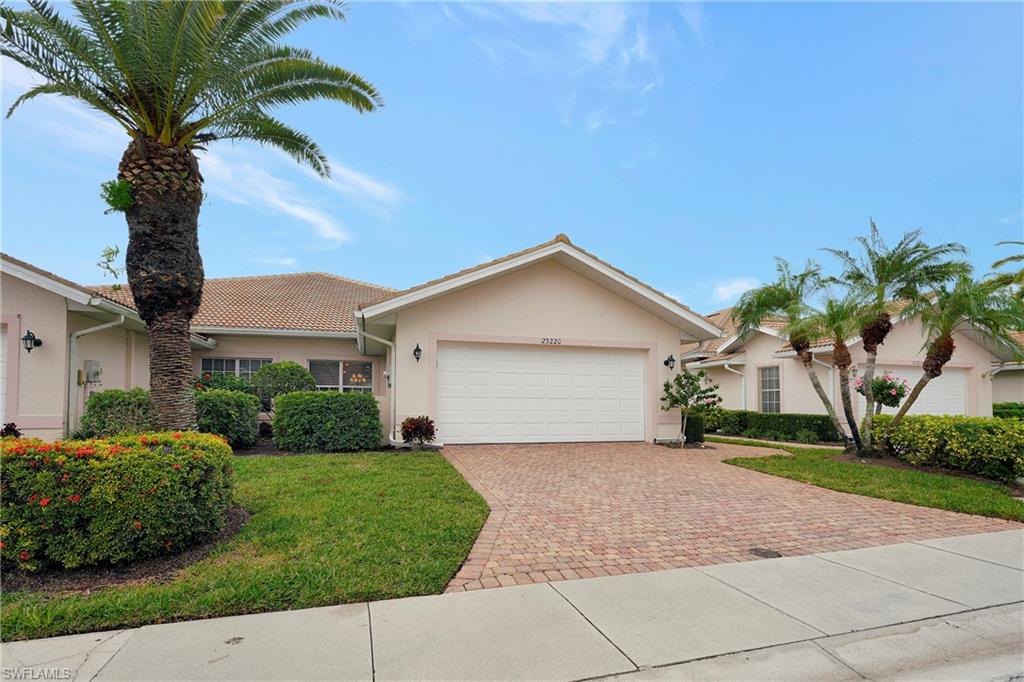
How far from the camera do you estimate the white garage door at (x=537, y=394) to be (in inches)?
485

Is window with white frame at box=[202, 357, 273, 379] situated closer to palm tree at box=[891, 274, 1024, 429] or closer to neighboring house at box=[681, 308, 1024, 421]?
neighboring house at box=[681, 308, 1024, 421]

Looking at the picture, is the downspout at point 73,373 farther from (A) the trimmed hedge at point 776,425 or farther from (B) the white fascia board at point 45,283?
(A) the trimmed hedge at point 776,425

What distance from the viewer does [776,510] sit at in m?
6.84

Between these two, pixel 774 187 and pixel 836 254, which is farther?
pixel 774 187

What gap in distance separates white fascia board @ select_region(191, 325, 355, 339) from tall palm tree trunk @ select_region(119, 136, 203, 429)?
937cm

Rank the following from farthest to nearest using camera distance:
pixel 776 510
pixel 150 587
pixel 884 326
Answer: pixel 884 326, pixel 776 510, pixel 150 587

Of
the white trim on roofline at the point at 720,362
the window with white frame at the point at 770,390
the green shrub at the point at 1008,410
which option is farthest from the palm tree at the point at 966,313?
the green shrub at the point at 1008,410

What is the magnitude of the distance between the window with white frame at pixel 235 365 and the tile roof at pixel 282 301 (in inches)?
48.8

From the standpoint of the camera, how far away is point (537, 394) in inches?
503

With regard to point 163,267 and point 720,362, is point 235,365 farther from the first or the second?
point 720,362

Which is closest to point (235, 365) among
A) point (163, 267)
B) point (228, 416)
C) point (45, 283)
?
point (228, 416)

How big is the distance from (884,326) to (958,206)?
26.1ft

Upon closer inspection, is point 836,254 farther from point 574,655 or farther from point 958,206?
point 574,655

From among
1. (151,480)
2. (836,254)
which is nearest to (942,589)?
(151,480)
